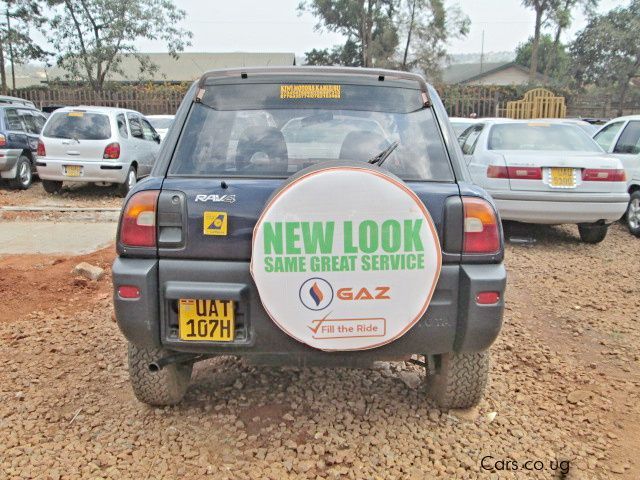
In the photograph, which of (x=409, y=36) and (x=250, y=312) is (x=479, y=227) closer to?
(x=250, y=312)

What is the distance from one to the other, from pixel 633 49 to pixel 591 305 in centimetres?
2665

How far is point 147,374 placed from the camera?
9.25ft

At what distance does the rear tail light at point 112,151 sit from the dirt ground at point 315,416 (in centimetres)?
618

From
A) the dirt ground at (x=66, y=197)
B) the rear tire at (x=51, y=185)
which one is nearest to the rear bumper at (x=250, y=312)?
the dirt ground at (x=66, y=197)

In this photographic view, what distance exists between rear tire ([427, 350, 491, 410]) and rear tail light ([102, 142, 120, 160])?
864 centimetres

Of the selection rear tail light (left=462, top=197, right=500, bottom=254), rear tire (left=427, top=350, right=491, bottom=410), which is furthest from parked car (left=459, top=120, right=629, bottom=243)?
rear tail light (left=462, top=197, right=500, bottom=254)

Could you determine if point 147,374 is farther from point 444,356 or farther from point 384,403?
point 444,356

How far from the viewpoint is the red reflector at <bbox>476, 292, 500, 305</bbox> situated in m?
2.48

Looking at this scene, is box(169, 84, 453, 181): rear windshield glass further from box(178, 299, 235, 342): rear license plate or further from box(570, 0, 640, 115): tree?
box(570, 0, 640, 115): tree

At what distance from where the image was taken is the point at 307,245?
7.58ft

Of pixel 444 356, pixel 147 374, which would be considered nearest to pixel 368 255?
pixel 444 356

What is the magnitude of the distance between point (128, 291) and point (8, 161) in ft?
32.7

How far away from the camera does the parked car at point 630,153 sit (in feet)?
25.9

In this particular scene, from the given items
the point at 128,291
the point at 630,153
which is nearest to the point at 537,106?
the point at 630,153
